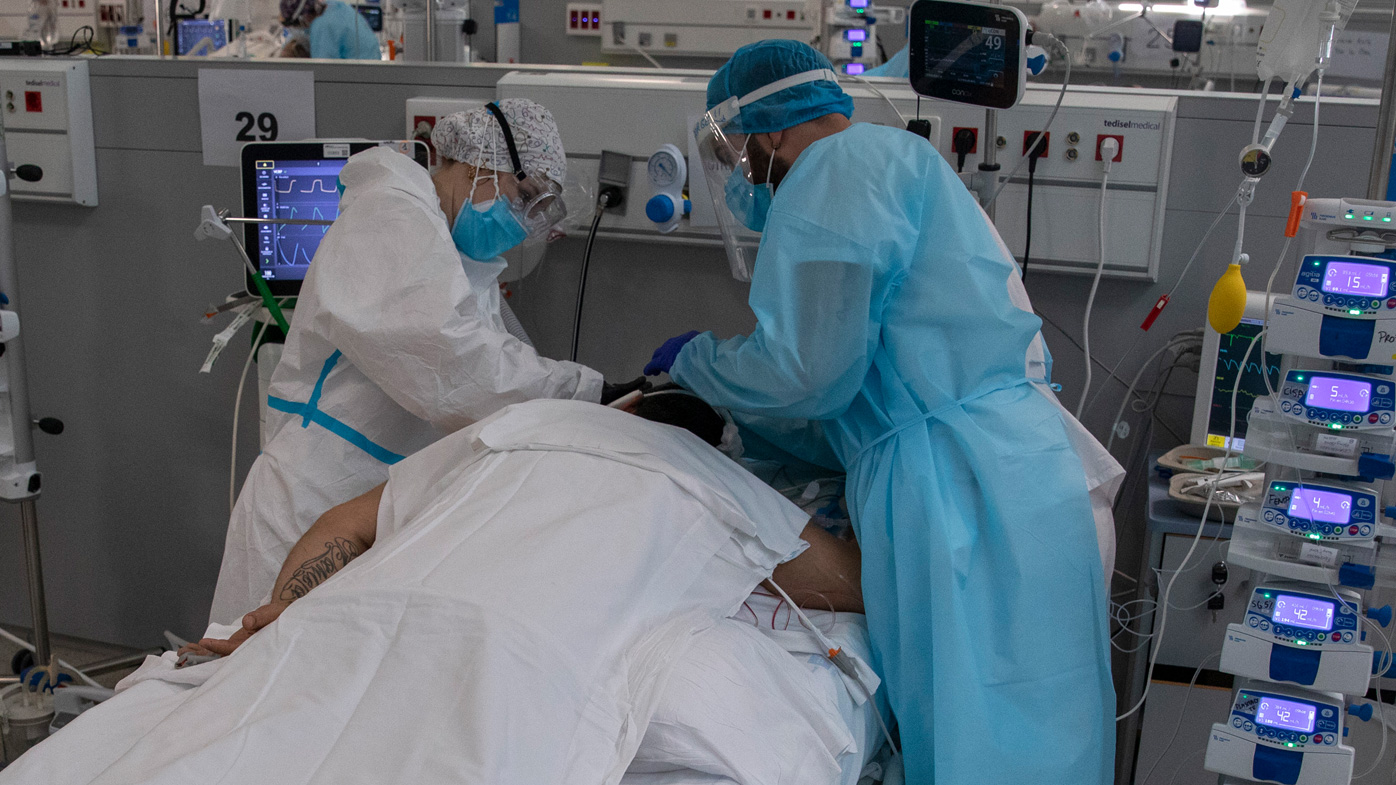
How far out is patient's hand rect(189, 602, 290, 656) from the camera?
1380 mm

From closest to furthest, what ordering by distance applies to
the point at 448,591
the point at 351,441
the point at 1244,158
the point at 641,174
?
the point at 448,591 < the point at 1244,158 < the point at 351,441 < the point at 641,174

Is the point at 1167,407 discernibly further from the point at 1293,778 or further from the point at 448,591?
the point at 448,591

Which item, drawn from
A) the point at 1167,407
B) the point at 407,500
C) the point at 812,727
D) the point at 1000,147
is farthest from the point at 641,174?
the point at 812,727

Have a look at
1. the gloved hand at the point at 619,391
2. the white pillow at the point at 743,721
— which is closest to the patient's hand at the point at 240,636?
the white pillow at the point at 743,721

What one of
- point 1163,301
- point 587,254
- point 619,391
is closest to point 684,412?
point 619,391

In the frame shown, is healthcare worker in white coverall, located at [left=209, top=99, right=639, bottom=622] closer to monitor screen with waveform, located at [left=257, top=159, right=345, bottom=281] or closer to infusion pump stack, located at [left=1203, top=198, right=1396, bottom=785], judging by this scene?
monitor screen with waveform, located at [left=257, top=159, right=345, bottom=281]

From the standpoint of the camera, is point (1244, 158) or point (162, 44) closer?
point (1244, 158)

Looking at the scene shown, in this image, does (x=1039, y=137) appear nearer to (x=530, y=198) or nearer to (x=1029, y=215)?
(x=1029, y=215)

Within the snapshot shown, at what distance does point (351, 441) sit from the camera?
6.46ft

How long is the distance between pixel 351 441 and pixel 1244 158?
1.59m

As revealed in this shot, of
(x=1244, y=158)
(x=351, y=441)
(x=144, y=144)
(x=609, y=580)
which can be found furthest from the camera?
(x=144, y=144)

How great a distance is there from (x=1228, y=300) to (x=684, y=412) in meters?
0.85

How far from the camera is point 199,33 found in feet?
14.5

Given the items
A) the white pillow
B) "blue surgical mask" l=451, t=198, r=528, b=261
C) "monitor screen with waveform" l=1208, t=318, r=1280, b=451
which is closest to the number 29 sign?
"blue surgical mask" l=451, t=198, r=528, b=261
